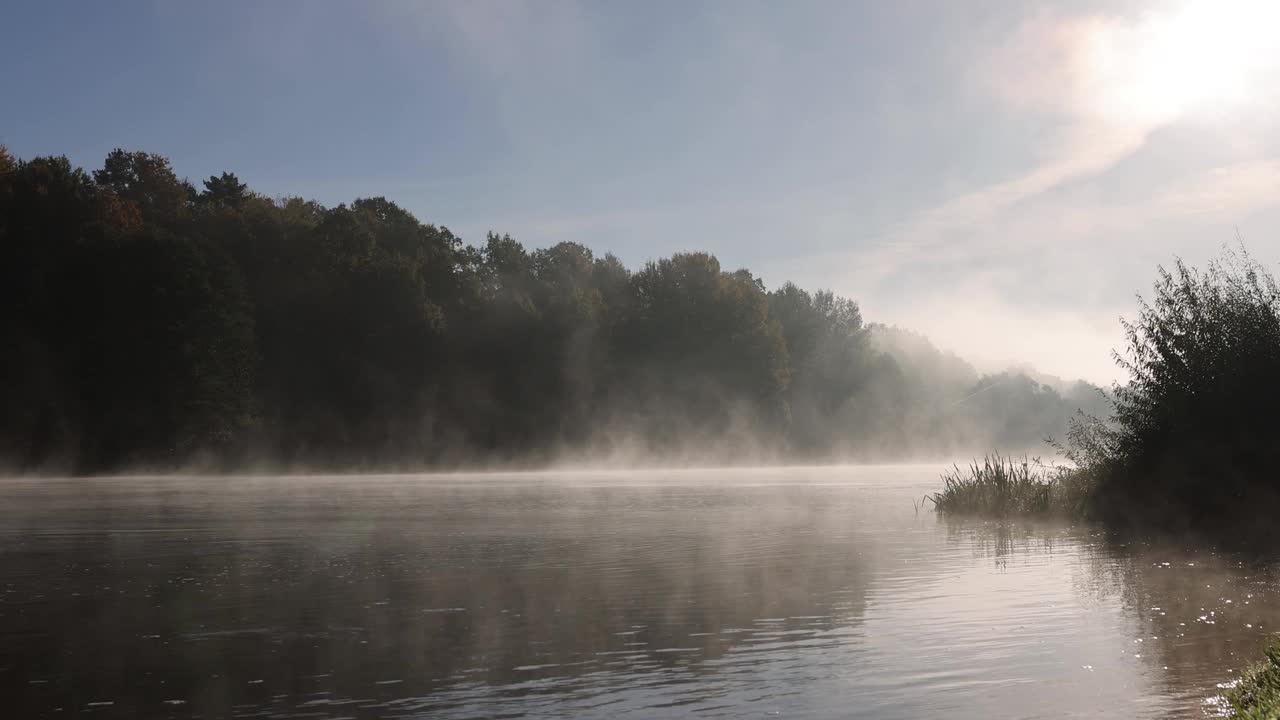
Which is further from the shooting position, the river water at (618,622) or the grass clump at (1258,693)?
the river water at (618,622)

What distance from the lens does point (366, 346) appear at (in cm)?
11112

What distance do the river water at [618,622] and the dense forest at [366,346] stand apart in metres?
58.5

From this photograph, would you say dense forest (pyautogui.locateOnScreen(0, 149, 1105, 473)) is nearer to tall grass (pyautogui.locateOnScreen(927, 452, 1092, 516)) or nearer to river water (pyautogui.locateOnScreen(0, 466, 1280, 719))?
river water (pyautogui.locateOnScreen(0, 466, 1280, 719))

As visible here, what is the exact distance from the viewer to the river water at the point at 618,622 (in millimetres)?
12273

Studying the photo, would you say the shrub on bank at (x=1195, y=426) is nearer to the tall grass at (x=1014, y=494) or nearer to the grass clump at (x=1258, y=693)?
the tall grass at (x=1014, y=494)

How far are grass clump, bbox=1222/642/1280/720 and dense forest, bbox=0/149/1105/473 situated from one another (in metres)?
85.7

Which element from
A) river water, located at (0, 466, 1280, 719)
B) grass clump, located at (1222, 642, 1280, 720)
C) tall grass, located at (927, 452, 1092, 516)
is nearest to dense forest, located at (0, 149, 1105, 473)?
river water, located at (0, 466, 1280, 719)

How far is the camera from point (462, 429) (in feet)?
385

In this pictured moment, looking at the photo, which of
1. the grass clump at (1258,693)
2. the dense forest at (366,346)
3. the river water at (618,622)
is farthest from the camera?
the dense forest at (366,346)

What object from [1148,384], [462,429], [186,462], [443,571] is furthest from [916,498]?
[462,429]

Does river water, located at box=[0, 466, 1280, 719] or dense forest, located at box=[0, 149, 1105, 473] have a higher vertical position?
dense forest, located at box=[0, 149, 1105, 473]

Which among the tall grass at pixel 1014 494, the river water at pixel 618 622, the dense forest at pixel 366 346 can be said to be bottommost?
the river water at pixel 618 622

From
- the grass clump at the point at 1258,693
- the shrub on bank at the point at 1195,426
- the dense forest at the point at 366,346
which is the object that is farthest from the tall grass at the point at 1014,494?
the dense forest at the point at 366,346

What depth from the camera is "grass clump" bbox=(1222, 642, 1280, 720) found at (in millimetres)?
9523
